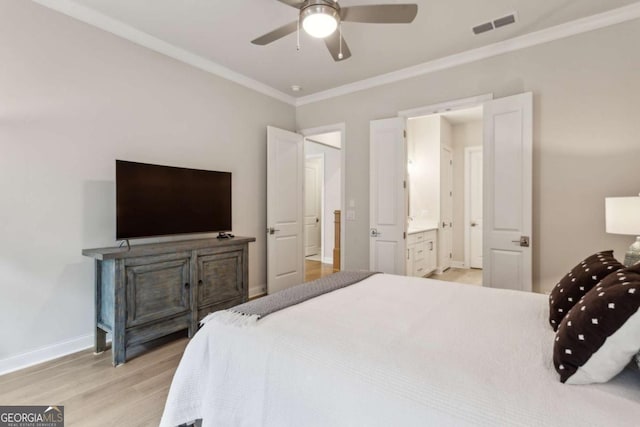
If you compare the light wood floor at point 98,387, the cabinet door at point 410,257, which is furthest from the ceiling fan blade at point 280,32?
the cabinet door at point 410,257

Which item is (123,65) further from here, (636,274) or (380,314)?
(636,274)

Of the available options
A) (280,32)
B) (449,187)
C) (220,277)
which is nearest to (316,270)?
(449,187)

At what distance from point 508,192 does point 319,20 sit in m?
2.36

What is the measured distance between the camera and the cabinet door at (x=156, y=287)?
8.17 ft

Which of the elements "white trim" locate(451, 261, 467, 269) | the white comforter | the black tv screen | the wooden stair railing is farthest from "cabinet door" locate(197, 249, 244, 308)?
"white trim" locate(451, 261, 467, 269)

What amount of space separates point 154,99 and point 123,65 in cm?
36

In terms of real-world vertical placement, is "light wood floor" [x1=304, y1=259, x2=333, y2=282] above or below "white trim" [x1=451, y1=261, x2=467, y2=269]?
below

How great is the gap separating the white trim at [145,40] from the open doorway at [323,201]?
2.25m

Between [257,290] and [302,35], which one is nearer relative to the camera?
[302,35]

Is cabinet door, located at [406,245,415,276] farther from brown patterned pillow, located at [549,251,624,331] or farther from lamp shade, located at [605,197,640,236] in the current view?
brown patterned pillow, located at [549,251,624,331]

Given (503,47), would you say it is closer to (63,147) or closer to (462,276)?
(462,276)

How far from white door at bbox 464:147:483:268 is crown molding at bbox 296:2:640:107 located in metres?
2.87

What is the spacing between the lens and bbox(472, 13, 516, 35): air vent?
2.72m

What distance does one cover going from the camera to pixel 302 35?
9.86 ft
